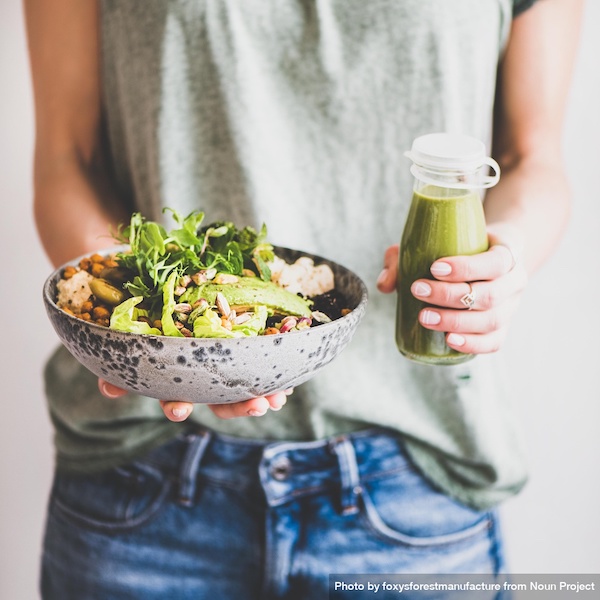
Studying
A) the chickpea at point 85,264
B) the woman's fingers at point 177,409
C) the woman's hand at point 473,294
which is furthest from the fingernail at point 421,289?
the chickpea at point 85,264

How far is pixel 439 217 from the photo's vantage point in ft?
3.00

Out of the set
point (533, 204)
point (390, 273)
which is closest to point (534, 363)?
point (533, 204)

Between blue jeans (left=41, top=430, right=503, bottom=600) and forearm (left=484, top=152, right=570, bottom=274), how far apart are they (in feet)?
1.33

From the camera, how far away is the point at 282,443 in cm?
112

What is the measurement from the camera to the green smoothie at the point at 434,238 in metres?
A: 0.91

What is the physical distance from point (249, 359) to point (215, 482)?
1.60ft

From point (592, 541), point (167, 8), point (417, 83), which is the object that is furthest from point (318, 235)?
point (592, 541)

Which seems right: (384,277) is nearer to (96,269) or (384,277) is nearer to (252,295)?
(252,295)

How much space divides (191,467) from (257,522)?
144 millimetres

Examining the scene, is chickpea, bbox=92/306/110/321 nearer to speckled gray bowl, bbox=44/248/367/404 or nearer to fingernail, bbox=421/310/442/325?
speckled gray bowl, bbox=44/248/367/404

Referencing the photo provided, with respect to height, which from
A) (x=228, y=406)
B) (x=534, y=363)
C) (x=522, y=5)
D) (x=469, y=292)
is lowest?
(x=534, y=363)

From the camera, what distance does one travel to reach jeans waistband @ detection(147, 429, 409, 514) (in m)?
1.11

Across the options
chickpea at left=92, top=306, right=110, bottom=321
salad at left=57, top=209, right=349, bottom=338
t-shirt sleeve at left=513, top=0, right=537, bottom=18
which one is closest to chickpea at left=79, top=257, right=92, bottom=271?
salad at left=57, top=209, right=349, bottom=338

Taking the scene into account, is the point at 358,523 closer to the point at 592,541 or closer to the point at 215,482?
the point at 215,482
